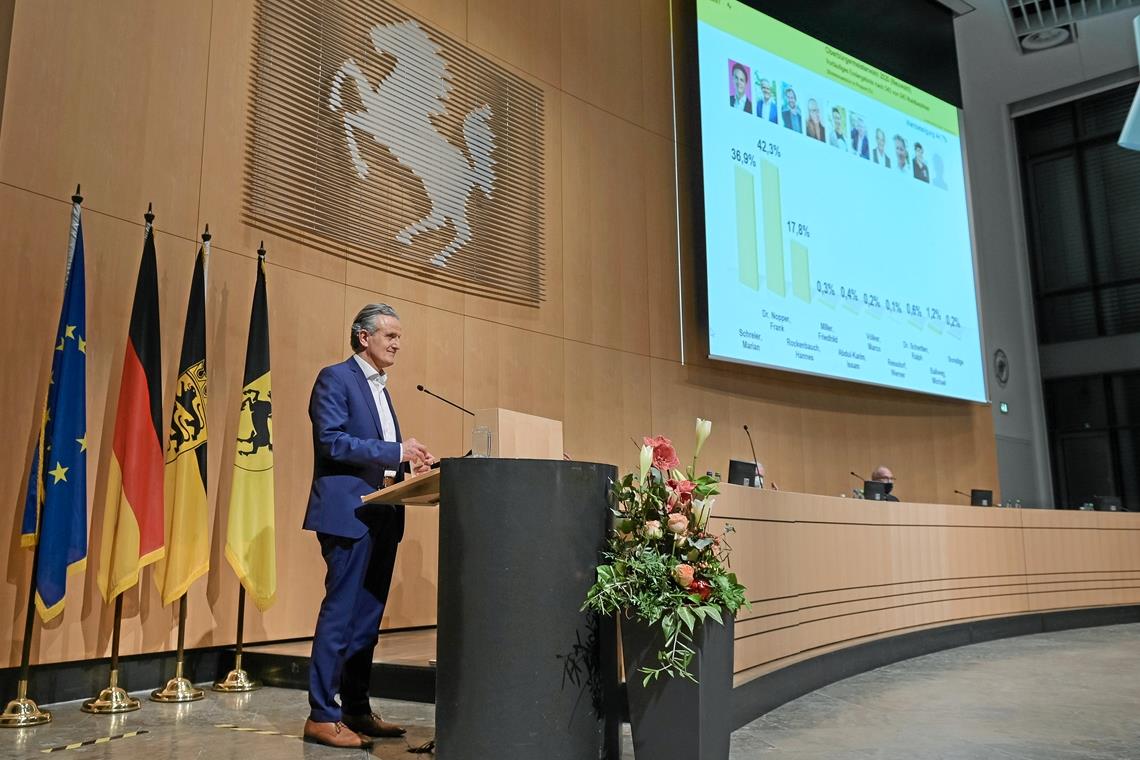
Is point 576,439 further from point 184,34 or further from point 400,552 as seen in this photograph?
point 184,34

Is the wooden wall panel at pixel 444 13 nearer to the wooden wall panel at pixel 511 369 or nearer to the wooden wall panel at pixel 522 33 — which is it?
the wooden wall panel at pixel 522 33

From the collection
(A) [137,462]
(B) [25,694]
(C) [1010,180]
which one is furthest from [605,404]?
(C) [1010,180]

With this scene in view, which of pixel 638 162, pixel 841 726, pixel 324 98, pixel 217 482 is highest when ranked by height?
pixel 638 162

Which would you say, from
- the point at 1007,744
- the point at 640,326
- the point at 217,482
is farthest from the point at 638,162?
the point at 1007,744

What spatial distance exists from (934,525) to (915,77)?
5.10m

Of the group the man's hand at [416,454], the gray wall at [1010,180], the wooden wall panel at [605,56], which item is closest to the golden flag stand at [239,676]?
the man's hand at [416,454]

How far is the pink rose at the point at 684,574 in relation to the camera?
97.4 inches

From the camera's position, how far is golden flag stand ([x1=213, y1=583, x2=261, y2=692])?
411 centimetres

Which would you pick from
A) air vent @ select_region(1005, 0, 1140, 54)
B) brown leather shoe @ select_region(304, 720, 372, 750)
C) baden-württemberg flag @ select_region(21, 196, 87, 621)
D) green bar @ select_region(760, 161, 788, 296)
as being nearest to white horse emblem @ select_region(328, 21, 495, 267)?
baden-württemberg flag @ select_region(21, 196, 87, 621)

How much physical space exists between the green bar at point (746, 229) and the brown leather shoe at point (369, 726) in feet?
16.5

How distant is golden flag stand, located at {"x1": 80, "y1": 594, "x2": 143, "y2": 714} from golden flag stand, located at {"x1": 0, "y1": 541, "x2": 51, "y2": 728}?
6.5 inches

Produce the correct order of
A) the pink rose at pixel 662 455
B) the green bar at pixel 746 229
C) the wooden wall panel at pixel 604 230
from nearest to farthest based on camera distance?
the pink rose at pixel 662 455
the wooden wall panel at pixel 604 230
the green bar at pixel 746 229

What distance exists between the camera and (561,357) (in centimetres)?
658

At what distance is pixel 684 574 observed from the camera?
8.13 ft
